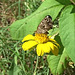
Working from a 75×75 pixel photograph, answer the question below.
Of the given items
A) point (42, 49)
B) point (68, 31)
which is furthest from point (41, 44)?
point (68, 31)

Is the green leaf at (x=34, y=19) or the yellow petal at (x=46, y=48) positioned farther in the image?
the green leaf at (x=34, y=19)

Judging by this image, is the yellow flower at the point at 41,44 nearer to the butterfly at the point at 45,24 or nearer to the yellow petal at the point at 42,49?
the yellow petal at the point at 42,49

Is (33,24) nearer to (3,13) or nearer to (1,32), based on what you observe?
(1,32)

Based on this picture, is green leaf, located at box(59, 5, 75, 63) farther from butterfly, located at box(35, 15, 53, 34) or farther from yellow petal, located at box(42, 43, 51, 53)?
butterfly, located at box(35, 15, 53, 34)

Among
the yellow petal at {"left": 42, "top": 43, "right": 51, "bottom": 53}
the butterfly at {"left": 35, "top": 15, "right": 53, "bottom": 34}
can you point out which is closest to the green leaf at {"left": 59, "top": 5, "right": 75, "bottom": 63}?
the yellow petal at {"left": 42, "top": 43, "right": 51, "bottom": 53}

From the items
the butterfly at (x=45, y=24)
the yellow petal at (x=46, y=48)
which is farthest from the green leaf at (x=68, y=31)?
the butterfly at (x=45, y=24)

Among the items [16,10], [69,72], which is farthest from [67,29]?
[16,10]
